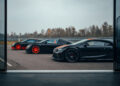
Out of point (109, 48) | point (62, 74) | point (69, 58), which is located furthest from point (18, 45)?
point (62, 74)

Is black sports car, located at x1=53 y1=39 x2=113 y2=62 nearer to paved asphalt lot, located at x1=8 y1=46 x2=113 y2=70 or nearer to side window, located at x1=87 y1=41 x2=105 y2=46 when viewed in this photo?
side window, located at x1=87 y1=41 x2=105 y2=46

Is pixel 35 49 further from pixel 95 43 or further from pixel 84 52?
pixel 95 43

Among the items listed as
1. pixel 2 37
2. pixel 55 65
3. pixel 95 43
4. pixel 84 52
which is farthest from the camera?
pixel 95 43

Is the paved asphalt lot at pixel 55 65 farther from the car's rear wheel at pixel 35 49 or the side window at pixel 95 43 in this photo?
the car's rear wheel at pixel 35 49

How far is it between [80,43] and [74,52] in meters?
0.50

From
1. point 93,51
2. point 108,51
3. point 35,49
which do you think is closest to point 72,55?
point 93,51

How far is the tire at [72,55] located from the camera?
306 inches

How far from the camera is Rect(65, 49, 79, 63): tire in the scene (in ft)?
25.5

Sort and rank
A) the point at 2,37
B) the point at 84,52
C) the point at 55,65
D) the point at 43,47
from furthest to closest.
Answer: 1. the point at 43,47
2. the point at 84,52
3. the point at 55,65
4. the point at 2,37

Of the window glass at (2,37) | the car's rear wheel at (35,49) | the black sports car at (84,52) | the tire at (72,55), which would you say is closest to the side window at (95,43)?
the black sports car at (84,52)

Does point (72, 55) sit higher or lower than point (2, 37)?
lower

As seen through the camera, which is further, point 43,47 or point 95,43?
point 43,47

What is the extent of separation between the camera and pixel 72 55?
25.6ft

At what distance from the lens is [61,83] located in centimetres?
427
